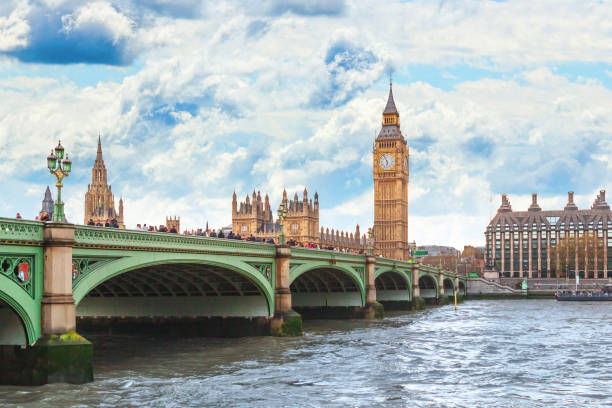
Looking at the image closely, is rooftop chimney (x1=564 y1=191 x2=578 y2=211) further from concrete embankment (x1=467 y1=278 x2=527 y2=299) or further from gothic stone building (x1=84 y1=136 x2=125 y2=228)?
gothic stone building (x1=84 y1=136 x2=125 y2=228)

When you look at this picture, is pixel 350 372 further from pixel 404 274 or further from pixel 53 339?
pixel 404 274

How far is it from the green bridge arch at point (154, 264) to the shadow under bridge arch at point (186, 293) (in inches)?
2.3

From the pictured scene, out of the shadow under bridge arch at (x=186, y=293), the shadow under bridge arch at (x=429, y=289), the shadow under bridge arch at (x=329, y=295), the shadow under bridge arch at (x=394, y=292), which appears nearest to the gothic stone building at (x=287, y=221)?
the shadow under bridge arch at (x=429, y=289)

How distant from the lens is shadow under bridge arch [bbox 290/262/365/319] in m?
59.7

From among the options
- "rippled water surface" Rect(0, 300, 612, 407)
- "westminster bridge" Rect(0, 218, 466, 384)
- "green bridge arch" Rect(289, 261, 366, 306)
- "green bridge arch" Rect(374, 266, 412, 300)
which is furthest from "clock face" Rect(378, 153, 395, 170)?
"rippled water surface" Rect(0, 300, 612, 407)

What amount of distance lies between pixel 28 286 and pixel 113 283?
16.9 m

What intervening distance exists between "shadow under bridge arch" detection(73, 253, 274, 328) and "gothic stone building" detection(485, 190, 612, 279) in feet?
479

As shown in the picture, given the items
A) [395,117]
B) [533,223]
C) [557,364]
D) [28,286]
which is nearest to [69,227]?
[28,286]

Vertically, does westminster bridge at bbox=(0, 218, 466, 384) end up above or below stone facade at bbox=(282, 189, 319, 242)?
below

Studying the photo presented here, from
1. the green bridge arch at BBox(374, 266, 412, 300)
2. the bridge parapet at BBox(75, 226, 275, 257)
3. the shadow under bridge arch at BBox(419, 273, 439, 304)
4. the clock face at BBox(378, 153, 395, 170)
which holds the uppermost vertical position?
the clock face at BBox(378, 153, 395, 170)

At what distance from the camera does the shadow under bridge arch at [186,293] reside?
3834 cm

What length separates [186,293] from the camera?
43.1m

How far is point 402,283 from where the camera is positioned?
8088cm

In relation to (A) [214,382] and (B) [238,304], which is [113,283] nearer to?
(B) [238,304]
